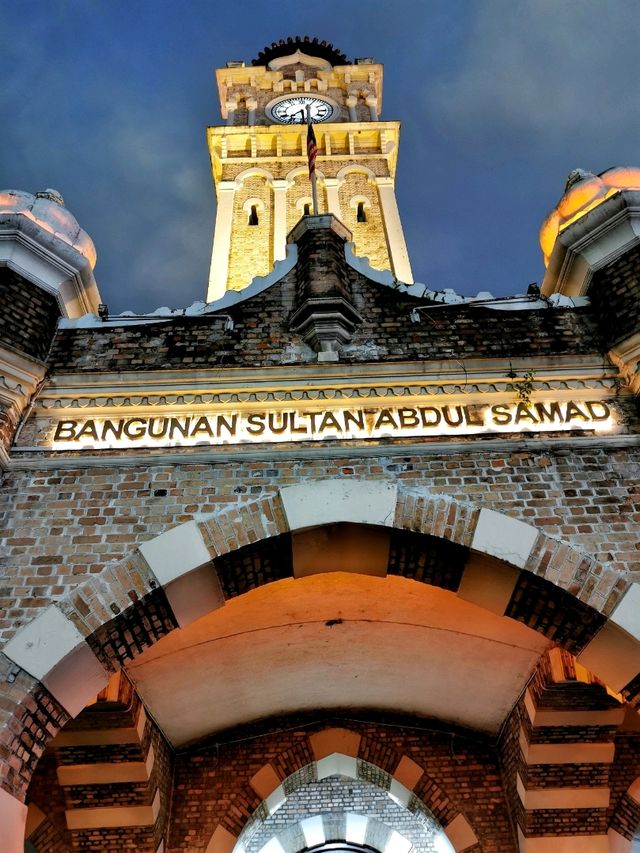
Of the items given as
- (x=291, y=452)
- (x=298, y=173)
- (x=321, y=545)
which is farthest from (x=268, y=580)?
(x=298, y=173)

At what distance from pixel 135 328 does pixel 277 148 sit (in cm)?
1780

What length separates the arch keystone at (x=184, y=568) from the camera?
521 centimetres

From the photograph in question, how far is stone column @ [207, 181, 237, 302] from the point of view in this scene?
731 inches

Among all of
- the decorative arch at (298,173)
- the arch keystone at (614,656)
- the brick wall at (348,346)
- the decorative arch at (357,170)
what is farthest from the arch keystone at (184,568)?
the decorative arch at (357,170)

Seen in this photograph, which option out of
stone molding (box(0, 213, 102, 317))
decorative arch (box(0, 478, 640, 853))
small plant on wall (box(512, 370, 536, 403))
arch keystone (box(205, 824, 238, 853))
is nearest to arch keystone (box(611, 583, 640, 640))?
decorative arch (box(0, 478, 640, 853))

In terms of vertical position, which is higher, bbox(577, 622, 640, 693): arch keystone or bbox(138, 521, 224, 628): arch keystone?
bbox(138, 521, 224, 628): arch keystone

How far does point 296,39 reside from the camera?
26.5m

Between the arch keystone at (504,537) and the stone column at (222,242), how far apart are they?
13466 millimetres

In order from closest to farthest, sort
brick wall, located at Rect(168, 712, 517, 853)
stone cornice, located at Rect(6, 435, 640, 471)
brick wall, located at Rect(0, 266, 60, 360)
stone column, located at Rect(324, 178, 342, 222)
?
stone cornice, located at Rect(6, 435, 640, 471)
brick wall, located at Rect(0, 266, 60, 360)
brick wall, located at Rect(168, 712, 517, 853)
stone column, located at Rect(324, 178, 342, 222)

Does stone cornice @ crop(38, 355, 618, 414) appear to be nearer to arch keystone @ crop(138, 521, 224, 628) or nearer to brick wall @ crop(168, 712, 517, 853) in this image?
arch keystone @ crop(138, 521, 224, 628)

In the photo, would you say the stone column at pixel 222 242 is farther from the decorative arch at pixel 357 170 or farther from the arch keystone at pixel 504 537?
the arch keystone at pixel 504 537

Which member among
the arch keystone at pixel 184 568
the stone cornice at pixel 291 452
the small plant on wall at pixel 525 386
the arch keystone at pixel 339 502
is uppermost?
the small plant on wall at pixel 525 386

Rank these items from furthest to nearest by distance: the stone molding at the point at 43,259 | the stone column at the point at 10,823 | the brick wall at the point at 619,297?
the stone molding at the point at 43,259 < the brick wall at the point at 619,297 < the stone column at the point at 10,823

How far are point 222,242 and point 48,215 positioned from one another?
13.3 meters
